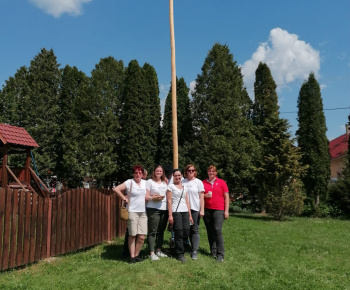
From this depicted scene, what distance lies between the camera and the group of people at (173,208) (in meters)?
5.89

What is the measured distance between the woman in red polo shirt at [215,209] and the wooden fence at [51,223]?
257 centimetres

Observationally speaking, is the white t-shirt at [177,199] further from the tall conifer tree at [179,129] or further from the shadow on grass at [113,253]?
the tall conifer tree at [179,129]

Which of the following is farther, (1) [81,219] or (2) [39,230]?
(1) [81,219]

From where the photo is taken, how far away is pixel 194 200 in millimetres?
6371

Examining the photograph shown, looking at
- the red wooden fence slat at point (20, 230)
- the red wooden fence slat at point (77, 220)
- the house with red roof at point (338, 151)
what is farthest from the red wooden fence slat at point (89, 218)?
the house with red roof at point (338, 151)

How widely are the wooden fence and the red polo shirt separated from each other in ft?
8.59

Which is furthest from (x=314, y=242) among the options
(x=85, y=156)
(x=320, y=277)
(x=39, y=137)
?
(x=39, y=137)

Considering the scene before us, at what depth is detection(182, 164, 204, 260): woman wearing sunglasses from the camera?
20.7 ft

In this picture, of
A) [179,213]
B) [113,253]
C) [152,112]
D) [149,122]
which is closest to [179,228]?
[179,213]

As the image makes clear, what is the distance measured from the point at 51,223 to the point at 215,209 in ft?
10.4

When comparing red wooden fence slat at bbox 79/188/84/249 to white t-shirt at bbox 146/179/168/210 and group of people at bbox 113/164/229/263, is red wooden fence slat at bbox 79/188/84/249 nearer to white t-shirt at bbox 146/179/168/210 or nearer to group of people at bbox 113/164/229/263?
group of people at bbox 113/164/229/263

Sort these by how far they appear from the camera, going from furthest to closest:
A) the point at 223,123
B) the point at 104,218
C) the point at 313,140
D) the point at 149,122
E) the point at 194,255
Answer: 1. the point at 149,122
2. the point at 313,140
3. the point at 223,123
4. the point at 104,218
5. the point at 194,255

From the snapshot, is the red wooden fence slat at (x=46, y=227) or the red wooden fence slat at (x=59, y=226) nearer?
the red wooden fence slat at (x=46, y=227)

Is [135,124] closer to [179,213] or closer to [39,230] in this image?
[179,213]
